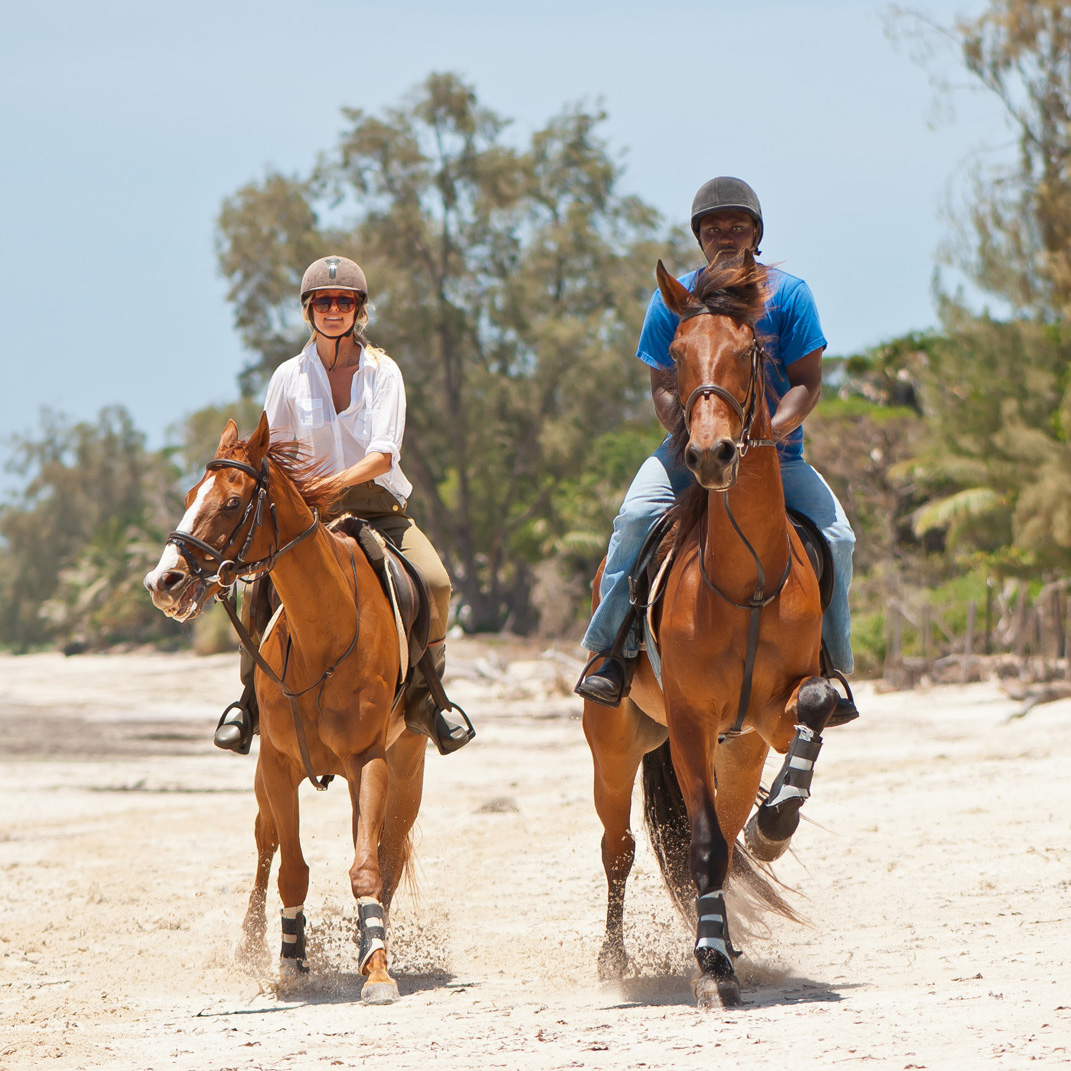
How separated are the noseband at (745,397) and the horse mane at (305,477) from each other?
1752 millimetres

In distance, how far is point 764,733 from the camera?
18.2 feet

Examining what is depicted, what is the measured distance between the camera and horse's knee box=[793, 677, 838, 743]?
5.21 metres

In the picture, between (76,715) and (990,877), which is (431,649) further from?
(76,715)

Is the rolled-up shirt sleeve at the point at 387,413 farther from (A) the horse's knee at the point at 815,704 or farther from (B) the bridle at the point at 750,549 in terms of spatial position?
(A) the horse's knee at the point at 815,704

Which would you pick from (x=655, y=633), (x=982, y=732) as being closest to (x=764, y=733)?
(x=655, y=633)

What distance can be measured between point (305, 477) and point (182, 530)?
89cm

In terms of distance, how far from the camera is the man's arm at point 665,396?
548 cm

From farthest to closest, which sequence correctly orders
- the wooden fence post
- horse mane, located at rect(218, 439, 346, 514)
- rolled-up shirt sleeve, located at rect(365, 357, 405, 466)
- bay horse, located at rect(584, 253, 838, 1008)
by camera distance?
1. the wooden fence post
2. rolled-up shirt sleeve, located at rect(365, 357, 405, 466)
3. horse mane, located at rect(218, 439, 346, 514)
4. bay horse, located at rect(584, 253, 838, 1008)

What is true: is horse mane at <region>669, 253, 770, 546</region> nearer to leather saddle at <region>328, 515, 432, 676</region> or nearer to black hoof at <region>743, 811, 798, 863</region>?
black hoof at <region>743, 811, 798, 863</region>

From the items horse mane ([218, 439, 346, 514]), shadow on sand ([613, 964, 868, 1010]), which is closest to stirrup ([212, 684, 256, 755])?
horse mane ([218, 439, 346, 514])

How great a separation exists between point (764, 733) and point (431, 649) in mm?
2097

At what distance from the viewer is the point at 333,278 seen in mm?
6695

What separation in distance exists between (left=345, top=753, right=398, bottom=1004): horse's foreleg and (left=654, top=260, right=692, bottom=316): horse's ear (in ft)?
7.95

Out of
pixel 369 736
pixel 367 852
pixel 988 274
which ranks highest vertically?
pixel 988 274
